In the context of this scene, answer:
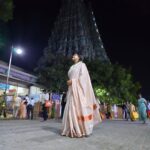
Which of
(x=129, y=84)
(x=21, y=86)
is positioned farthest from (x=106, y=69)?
(x=21, y=86)

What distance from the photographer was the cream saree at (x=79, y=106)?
652 cm

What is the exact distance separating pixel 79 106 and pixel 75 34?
2624 inches

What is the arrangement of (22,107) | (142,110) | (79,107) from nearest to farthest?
(79,107) → (142,110) → (22,107)

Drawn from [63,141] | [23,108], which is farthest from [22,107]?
[63,141]

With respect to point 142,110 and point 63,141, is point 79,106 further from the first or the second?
point 142,110

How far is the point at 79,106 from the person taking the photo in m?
6.64

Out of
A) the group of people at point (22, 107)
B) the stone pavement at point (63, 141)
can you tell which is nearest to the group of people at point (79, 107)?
the stone pavement at point (63, 141)

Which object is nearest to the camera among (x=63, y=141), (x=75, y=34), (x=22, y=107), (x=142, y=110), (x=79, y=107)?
(x=63, y=141)

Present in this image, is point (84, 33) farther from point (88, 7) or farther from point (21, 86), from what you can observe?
point (21, 86)

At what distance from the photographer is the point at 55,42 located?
7269 cm

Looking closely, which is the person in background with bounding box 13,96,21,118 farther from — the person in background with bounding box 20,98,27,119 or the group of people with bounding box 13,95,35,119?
the person in background with bounding box 20,98,27,119

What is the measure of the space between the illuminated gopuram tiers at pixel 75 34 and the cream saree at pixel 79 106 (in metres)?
60.6

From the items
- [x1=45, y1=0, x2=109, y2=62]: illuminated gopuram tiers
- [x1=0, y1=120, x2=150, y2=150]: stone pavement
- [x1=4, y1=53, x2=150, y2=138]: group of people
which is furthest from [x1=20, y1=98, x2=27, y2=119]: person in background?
[x1=45, y1=0, x2=109, y2=62]: illuminated gopuram tiers

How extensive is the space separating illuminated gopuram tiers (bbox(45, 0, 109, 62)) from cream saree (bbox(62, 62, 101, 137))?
60.6 meters
